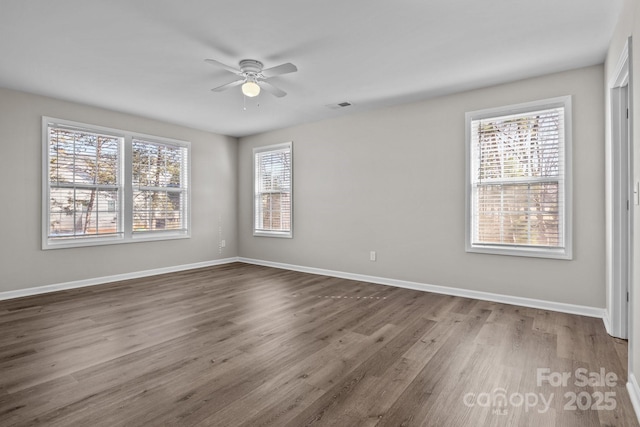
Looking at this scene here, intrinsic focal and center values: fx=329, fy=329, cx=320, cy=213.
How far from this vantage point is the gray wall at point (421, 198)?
3.37 meters

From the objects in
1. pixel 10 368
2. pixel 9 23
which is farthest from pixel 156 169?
pixel 10 368

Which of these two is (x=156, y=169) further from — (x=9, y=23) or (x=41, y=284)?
(x=9, y=23)

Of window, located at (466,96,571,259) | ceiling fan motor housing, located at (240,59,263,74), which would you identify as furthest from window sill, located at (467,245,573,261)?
ceiling fan motor housing, located at (240,59,263,74)

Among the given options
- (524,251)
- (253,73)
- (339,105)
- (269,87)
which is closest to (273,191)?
(339,105)

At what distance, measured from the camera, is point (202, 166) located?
613cm

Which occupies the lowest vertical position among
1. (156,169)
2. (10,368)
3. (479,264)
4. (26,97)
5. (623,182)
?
(10,368)

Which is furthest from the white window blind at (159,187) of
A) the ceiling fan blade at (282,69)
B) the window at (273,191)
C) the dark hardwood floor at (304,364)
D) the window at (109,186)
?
the ceiling fan blade at (282,69)

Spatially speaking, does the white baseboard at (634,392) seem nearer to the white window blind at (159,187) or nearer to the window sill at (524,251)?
the window sill at (524,251)

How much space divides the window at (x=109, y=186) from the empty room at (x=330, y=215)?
1.2 inches

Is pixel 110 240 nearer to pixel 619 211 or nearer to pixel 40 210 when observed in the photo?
pixel 40 210

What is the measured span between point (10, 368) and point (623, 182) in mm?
4848

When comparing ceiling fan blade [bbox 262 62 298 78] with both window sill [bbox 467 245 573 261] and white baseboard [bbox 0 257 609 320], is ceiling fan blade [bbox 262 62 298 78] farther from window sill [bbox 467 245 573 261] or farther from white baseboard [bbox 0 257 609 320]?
white baseboard [bbox 0 257 609 320]

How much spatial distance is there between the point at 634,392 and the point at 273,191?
531 cm

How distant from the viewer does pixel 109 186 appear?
4.89 metres
